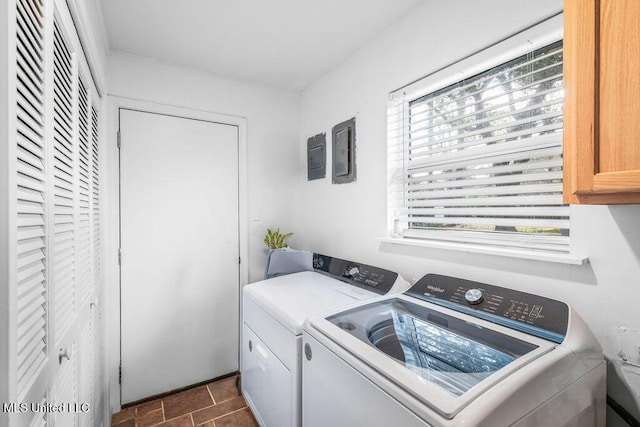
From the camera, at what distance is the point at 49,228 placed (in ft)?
2.79

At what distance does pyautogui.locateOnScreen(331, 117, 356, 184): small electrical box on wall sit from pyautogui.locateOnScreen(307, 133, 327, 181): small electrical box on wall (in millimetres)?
150

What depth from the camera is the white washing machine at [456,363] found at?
2.34 ft

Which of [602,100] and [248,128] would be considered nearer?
[602,100]

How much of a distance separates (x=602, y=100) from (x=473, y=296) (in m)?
0.78

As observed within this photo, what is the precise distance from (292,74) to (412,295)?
6.28ft

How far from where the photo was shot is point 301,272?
2.14 m

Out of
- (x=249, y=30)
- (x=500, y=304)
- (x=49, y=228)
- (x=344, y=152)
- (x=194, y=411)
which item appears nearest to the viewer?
(x=49, y=228)

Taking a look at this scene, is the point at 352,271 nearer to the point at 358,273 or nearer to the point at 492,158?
the point at 358,273

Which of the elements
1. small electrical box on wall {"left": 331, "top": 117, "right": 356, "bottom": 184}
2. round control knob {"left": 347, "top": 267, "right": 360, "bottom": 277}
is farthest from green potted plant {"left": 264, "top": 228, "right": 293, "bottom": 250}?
round control knob {"left": 347, "top": 267, "right": 360, "bottom": 277}

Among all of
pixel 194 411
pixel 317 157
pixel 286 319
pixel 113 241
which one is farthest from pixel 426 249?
pixel 113 241

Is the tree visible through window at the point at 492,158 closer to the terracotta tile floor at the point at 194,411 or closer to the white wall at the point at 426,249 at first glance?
the white wall at the point at 426,249

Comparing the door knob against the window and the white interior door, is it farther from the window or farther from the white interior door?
the window

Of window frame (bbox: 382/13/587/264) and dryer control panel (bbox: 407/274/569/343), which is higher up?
window frame (bbox: 382/13/587/264)

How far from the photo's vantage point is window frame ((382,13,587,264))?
1.10 meters
